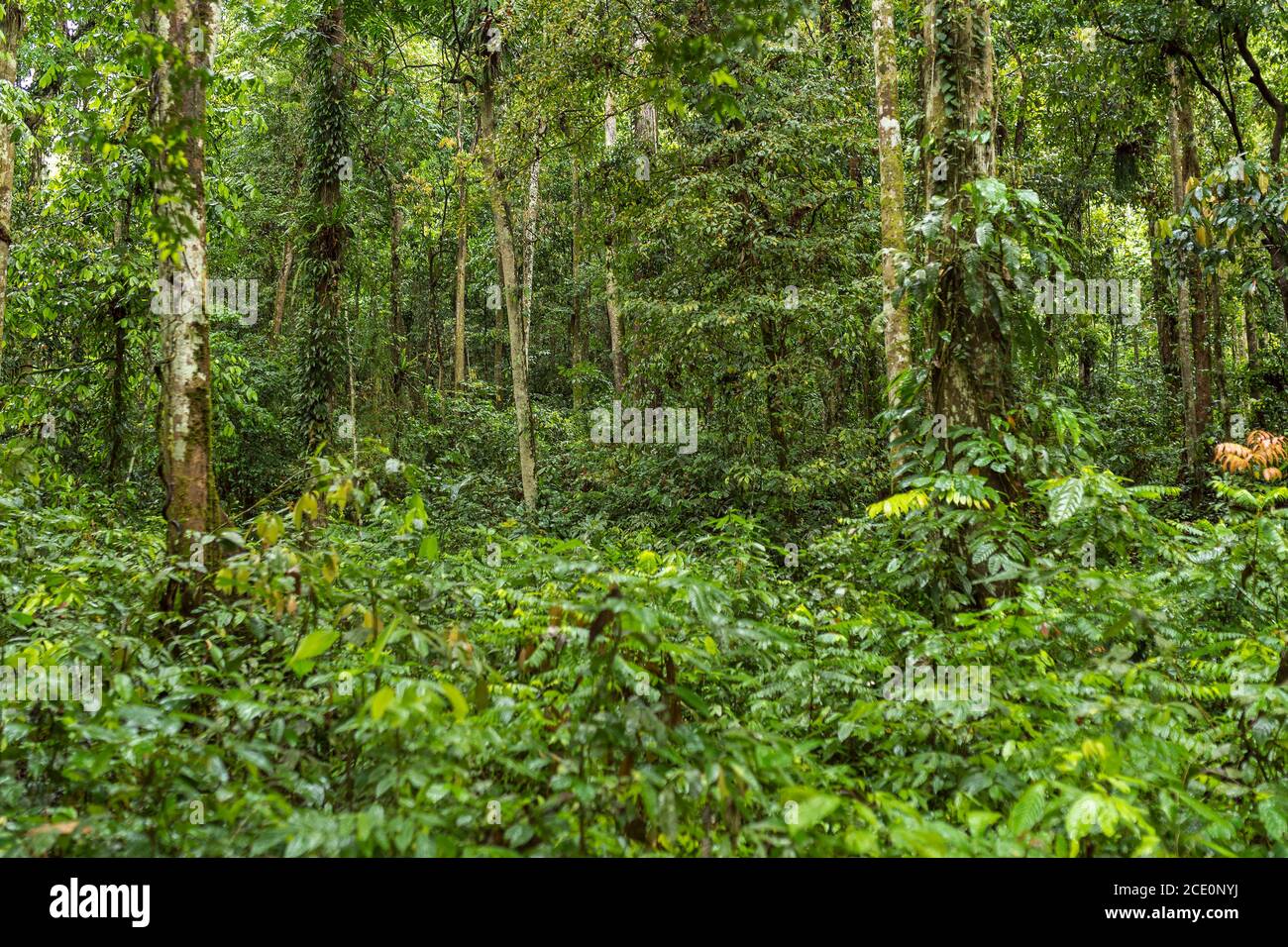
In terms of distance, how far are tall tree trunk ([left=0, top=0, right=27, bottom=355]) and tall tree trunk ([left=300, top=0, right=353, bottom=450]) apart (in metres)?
3.62

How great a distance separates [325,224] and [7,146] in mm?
3890

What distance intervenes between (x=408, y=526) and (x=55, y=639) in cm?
185

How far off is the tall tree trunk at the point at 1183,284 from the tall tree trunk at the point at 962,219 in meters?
8.68

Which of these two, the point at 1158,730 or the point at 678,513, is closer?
the point at 1158,730

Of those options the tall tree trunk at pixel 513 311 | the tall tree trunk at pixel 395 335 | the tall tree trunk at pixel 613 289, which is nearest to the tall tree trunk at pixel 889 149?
the tall tree trunk at pixel 613 289

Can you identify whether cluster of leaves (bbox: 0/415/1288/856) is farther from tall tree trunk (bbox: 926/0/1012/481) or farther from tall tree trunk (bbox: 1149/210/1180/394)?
tall tree trunk (bbox: 1149/210/1180/394)

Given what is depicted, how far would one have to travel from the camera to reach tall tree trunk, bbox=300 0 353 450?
11680mm

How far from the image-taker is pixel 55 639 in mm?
3926

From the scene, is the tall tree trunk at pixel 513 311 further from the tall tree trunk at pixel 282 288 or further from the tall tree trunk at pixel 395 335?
the tall tree trunk at pixel 282 288

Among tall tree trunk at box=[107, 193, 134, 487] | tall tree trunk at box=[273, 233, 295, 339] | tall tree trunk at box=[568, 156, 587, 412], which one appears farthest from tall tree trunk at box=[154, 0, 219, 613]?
tall tree trunk at box=[273, 233, 295, 339]

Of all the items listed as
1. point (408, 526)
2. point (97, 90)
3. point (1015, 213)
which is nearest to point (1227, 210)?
point (1015, 213)
